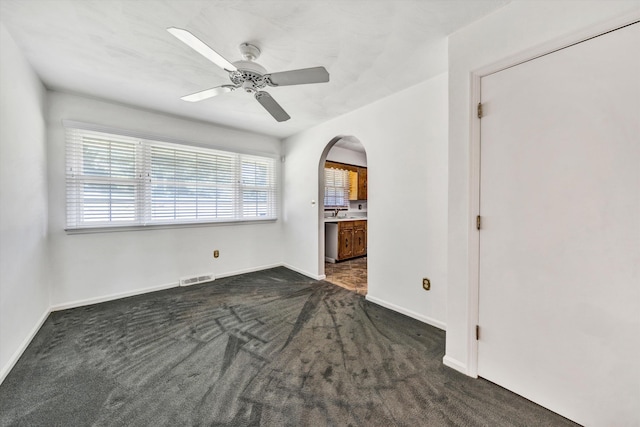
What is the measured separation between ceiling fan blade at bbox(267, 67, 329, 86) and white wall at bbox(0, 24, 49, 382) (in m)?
1.93

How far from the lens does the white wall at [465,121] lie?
4.90 feet

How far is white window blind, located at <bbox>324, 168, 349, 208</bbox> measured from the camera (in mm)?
5566

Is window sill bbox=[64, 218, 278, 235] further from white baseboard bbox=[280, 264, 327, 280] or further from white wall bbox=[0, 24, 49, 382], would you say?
white baseboard bbox=[280, 264, 327, 280]

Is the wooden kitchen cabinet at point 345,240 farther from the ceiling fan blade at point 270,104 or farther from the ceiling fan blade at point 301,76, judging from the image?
the ceiling fan blade at point 301,76

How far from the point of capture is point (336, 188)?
5750mm

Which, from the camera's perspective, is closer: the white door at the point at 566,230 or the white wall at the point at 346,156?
the white door at the point at 566,230

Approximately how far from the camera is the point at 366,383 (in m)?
1.62

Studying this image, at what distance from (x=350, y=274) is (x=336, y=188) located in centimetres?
229

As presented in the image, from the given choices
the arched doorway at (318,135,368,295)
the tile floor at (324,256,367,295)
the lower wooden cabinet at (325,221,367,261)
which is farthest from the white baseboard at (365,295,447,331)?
the lower wooden cabinet at (325,221,367,261)

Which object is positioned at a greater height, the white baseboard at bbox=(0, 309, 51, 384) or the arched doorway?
the arched doorway

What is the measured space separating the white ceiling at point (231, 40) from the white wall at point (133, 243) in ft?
1.21

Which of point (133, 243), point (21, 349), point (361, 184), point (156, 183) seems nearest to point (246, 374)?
point (21, 349)

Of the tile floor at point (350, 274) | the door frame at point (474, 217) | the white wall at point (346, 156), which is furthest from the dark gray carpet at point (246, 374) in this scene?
the white wall at point (346, 156)

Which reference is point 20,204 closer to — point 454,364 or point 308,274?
point 308,274
